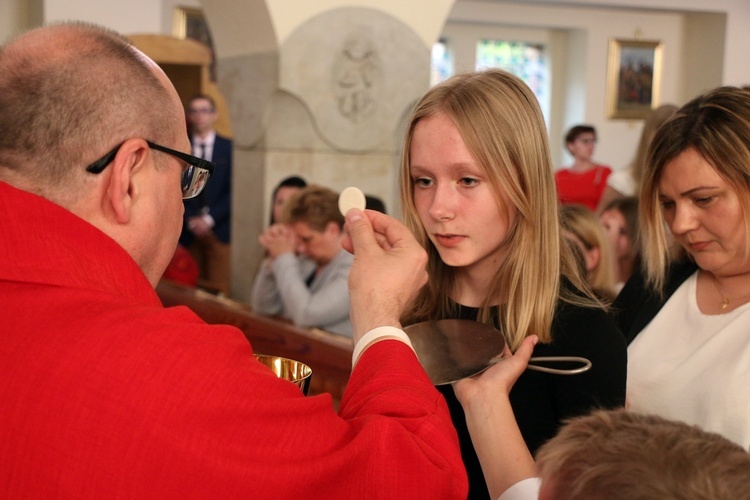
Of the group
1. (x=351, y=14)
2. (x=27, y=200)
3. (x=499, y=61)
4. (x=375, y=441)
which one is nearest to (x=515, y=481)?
(x=375, y=441)

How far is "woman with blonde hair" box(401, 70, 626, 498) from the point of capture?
62.9 inches

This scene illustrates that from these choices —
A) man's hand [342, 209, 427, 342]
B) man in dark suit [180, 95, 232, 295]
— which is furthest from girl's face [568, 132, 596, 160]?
man's hand [342, 209, 427, 342]

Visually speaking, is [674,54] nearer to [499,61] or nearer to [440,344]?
[499,61]

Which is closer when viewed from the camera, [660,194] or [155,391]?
[155,391]

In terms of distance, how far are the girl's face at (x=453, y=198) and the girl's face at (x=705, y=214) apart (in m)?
0.47

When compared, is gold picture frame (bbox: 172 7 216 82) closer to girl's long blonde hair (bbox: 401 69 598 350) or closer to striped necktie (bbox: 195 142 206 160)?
striped necktie (bbox: 195 142 206 160)

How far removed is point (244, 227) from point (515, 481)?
13.0 ft

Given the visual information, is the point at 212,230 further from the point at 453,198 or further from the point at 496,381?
the point at 496,381

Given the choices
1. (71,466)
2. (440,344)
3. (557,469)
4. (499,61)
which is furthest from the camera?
(499,61)

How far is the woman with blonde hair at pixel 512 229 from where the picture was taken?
1599mm

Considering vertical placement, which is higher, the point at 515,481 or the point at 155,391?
the point at 155,391

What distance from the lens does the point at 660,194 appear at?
6.63 feet

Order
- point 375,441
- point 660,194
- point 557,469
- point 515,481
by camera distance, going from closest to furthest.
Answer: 1. point 557,469
2. point 375,441
3. point 515,481
4. point 660,194

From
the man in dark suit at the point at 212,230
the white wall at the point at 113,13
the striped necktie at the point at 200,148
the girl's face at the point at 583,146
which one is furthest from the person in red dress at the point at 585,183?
the white wall at the point at 113,13
